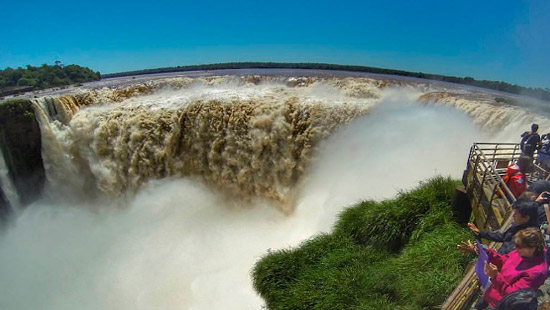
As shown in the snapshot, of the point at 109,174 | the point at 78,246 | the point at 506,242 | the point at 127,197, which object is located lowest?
the point at 78,246

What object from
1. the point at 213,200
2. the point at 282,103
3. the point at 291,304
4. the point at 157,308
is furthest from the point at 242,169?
the point at 291,304

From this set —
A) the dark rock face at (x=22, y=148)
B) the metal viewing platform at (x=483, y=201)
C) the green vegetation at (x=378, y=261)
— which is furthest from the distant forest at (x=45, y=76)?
the metal viewing platform at (x=483, y=201)

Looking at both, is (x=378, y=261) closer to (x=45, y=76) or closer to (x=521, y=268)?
(x=521, y=268)

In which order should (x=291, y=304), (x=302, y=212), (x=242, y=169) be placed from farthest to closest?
(x=242, y=169) < (x=302, y=212) < (x=291, y=304)

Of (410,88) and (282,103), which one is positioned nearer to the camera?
(282,103)

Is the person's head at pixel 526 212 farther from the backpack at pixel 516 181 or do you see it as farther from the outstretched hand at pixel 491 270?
the backpack at pixel 516 181

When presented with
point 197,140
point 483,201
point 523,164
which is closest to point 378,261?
point 483,201

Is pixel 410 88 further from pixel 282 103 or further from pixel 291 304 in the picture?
pixel 291 304

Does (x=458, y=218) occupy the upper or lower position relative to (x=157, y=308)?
upper
